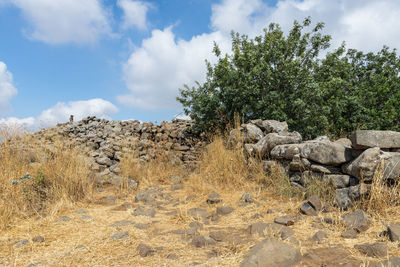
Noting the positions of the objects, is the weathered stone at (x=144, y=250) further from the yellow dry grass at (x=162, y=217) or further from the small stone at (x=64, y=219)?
the small stone at (x=64, y=219)

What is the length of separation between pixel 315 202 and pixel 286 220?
2.11ft

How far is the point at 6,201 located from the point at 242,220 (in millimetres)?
3420

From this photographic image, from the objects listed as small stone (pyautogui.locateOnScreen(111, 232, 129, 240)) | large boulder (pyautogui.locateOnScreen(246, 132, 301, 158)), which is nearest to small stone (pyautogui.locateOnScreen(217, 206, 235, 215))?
small stone (pyautogui.locateOnScreen(111, 232, 129, 240))

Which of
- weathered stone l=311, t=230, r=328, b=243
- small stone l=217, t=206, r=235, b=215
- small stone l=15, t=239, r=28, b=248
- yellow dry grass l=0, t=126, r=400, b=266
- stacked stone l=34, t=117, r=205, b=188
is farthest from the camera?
stacked stone l=34, t=117, r=205, b=188

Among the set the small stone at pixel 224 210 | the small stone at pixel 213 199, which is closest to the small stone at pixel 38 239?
the small stone at pixel 224 210

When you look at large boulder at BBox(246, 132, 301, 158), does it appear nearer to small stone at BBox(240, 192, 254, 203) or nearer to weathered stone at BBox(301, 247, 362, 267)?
small stone at BBox(240, 192, 254, 203)

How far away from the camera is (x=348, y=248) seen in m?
2.71

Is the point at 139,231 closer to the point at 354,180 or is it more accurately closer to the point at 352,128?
the point at 354,180

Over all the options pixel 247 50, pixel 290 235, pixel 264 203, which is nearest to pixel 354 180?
pixel 264 203

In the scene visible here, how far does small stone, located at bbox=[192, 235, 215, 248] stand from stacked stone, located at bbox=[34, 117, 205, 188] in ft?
10.3

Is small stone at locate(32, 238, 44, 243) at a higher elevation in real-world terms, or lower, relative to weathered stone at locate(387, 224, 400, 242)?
higher

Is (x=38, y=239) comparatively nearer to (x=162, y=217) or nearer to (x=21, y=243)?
(x=21, y=243)

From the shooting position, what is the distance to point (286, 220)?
3393 mm

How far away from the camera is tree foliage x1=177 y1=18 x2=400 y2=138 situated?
22.6 feet
